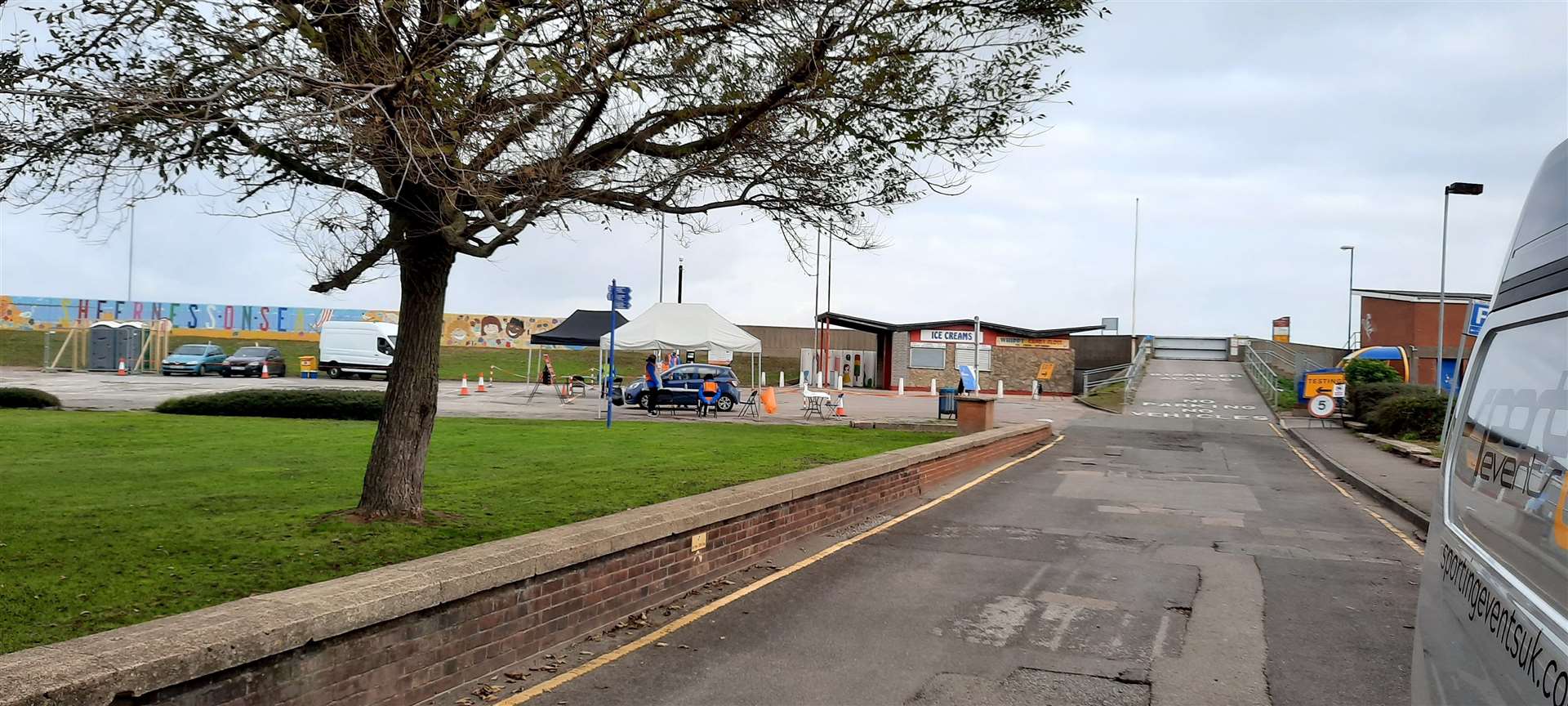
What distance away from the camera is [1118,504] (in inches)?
602

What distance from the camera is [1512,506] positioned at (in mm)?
2781

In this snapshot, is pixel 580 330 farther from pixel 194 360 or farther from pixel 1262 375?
pixel 1262 375

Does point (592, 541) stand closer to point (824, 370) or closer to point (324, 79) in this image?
point (324, 79)

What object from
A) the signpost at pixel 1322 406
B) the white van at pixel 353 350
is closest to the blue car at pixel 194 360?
the white van at pixel 353 350

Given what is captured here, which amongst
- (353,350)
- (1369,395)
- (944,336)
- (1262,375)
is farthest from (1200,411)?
(353,350)

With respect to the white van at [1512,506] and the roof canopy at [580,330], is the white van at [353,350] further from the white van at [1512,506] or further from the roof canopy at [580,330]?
the white van at [1512,506]

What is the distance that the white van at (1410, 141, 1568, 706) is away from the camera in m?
2.40

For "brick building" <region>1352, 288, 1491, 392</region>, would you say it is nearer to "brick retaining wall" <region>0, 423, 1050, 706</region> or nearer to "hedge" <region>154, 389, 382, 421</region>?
"hedge" <region>154, 389, 382, 421</region>

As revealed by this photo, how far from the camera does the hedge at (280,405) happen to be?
22.5 meters

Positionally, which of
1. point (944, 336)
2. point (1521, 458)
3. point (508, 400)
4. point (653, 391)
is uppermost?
point (944, 336)

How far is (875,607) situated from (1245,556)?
15.9 feet

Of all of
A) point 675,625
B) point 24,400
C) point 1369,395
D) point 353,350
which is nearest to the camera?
point 675,625

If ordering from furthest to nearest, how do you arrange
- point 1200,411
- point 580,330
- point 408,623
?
point 1200,411 → point 580,330 → point 408,623

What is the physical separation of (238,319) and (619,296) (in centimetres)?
5937
